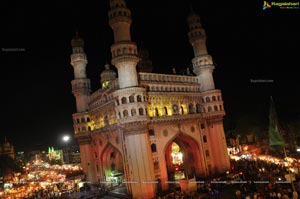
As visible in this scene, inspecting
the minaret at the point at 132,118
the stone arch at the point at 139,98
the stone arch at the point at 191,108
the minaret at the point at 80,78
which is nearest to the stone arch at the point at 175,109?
the stone arch at the point at 191,108

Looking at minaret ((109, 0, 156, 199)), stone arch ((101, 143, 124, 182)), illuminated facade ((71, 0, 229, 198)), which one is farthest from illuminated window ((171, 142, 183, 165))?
minaret ((109, 0, 156, 199))

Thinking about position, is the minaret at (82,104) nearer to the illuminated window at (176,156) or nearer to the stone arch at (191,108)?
the illuminated window at (176,156)

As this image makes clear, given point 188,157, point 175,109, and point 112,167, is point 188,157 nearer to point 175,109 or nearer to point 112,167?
point 175,109

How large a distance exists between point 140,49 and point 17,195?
34.1 m

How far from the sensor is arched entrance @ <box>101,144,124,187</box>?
4377 centimetres

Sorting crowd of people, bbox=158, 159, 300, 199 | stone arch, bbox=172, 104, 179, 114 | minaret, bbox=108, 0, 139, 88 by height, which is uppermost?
minaret, bbox=108, 0, 139, 88

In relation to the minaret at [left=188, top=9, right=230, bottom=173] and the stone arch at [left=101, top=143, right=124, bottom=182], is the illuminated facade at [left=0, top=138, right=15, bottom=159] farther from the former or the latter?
the minaret at [left=188, top=9, right=230, bottom=173]

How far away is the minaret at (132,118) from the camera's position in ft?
109

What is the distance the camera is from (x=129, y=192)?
34.4 metres

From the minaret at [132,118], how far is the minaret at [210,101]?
12.7m

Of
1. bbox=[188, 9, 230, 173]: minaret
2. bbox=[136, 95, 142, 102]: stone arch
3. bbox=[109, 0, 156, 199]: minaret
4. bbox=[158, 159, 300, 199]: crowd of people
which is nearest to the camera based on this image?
bbox=[158, 159, 300, 199]: crowd of people

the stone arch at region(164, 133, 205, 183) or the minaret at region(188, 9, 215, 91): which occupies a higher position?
the minaret at region(188, 9, 215, 91)

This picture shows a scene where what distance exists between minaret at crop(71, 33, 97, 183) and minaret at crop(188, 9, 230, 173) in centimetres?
1914

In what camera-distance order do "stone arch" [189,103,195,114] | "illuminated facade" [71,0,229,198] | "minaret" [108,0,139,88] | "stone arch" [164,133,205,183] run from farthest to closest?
"stone arch" [189,103,195,114] < "stone arch" [164,133,205,183] < "minaret" [108,0,139,88] < "illuminated facade" [71,0,229,198]
